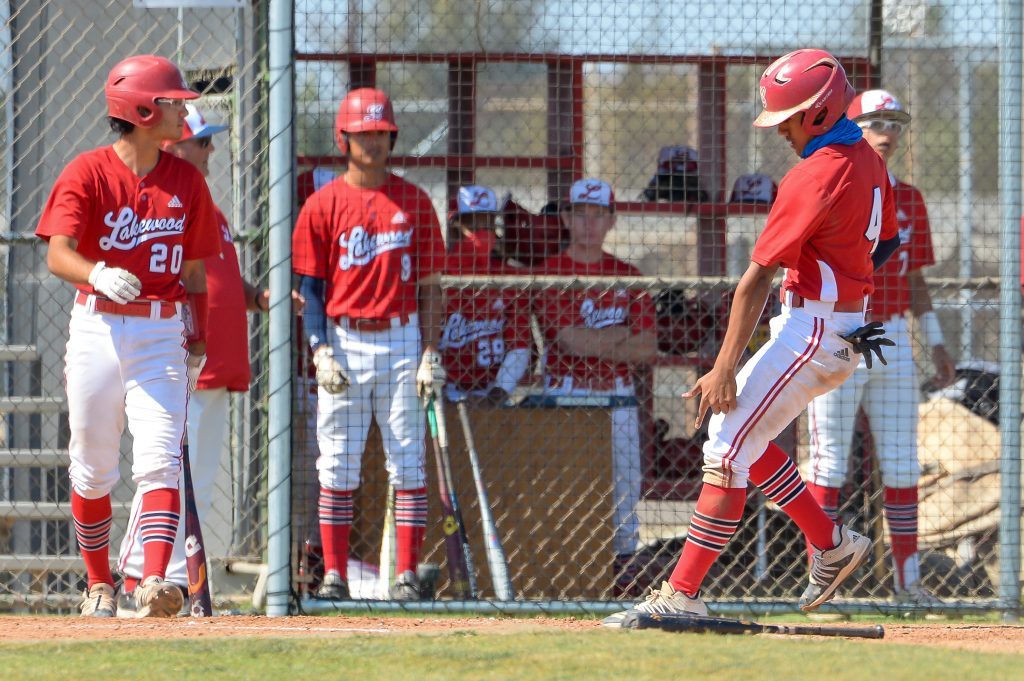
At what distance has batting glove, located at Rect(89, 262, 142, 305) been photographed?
4434mm

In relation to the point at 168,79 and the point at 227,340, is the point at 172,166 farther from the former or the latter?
the point at 227,340

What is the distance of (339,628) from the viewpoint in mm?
4809

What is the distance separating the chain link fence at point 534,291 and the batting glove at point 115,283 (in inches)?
50.3

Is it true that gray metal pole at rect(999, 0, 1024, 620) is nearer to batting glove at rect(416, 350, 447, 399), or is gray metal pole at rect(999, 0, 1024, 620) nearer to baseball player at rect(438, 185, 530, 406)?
baseball player at rect(438, 185, 530, 406)

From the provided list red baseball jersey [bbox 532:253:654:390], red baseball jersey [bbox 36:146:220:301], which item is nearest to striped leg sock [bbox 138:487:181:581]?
red baseball jersey [bbox 36:146:220:301]

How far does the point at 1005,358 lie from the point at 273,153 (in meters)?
2.99

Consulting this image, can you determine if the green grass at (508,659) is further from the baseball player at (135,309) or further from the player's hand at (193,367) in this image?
the player's hand at (193,367)

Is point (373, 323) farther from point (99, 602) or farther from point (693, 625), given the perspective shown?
point (693, 625)

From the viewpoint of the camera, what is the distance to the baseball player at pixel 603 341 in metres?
6.20

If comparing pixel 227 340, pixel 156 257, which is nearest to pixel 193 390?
pixel 227 340

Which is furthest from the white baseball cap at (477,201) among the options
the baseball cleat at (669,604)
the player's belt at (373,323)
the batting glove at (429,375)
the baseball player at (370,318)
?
the baseball cleat at (669,604)

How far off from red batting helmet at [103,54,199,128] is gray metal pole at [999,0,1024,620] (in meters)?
3.18

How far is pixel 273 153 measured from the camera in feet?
17.3

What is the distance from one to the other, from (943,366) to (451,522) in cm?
232
